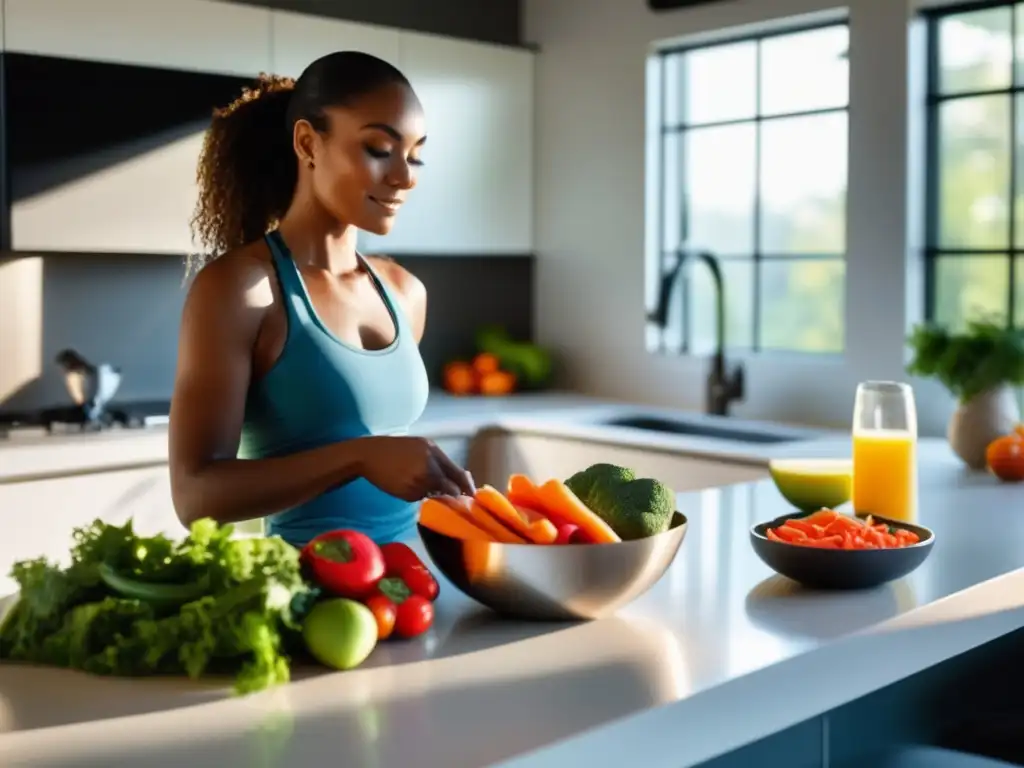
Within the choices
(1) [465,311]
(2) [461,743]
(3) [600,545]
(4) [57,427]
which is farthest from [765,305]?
(2) [461,743]

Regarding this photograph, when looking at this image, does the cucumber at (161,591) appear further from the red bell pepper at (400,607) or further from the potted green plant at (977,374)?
the potted green plant at (977,374)

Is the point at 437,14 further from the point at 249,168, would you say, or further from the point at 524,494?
the point at 524,494

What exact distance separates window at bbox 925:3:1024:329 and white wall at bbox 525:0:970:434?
0.06 meters

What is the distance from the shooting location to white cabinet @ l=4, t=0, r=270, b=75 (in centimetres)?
303

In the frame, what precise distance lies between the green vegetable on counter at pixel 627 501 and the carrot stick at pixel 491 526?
11cm

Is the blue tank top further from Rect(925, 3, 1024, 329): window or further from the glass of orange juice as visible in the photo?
Rect(925, 3, 1024, 329): window

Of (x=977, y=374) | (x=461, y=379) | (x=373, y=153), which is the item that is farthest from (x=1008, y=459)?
(x=461, y=379)

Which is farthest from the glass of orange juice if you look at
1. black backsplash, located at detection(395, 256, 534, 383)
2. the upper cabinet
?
black backsplash, located at detection(395, 256, 534, 383)

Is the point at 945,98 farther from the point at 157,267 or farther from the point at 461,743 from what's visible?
the point at 461,743

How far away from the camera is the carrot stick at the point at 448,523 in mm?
1329

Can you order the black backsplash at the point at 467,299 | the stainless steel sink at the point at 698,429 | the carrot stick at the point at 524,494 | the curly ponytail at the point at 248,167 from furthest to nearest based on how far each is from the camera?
the black backsplash at the point at 467,299
the stainless steel sink at the point at 698,429
the curly ponytail at the point at 248,167
the carrot stick at the point at 524,494

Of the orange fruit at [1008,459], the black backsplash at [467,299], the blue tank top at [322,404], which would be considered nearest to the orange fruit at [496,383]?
the black backsplash at [467,299]

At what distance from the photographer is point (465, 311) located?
171 inches

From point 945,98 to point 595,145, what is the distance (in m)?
1.18
